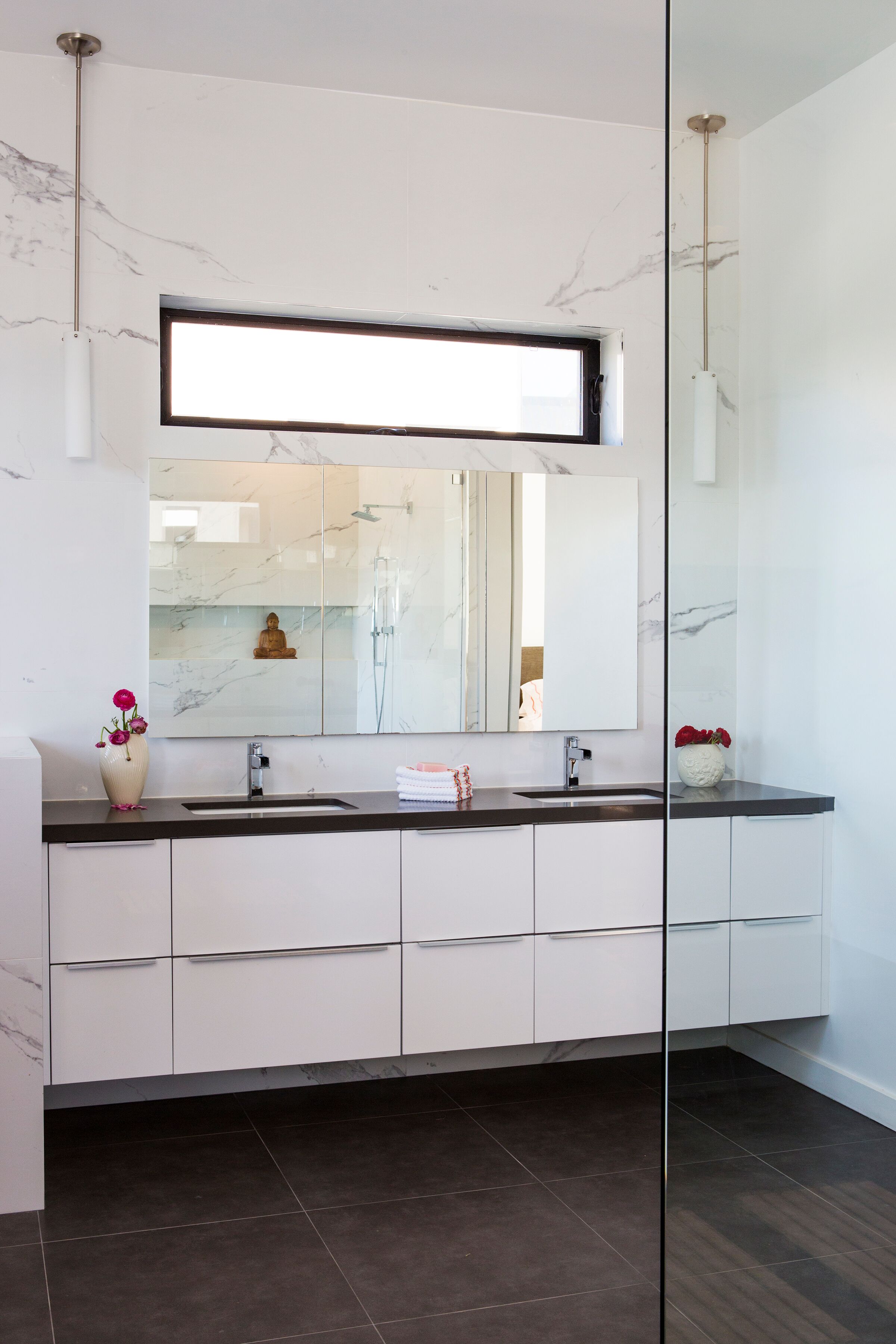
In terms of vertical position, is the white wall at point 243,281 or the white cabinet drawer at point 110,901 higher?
the white wall at point 243,281

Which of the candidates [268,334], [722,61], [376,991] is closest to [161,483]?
[268,334]

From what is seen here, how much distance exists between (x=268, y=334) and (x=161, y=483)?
602 mm

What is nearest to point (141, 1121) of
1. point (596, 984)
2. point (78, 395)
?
point (596, 984)

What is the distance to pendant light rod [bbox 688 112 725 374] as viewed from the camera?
1.25 meters

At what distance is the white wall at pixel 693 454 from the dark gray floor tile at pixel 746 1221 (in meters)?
0.43

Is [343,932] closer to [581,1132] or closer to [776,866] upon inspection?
[581,1132]

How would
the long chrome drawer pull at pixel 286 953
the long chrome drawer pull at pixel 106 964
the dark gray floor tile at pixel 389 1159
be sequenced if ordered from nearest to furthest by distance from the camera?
the dark gray floor tile at pixel 389 1159 → the long chrome drawer pull at pixel 106 964 → the long chrome drawer pull at pixel 286 953

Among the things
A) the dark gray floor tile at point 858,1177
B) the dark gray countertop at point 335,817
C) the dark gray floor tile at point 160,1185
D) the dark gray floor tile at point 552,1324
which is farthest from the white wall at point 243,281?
the dark gray floor tile at point 858,1177

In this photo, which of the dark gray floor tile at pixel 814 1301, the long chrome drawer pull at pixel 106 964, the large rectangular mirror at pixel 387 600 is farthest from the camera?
the large rectangular mirror at pixel 387 600

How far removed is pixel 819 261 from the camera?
1.22 meters

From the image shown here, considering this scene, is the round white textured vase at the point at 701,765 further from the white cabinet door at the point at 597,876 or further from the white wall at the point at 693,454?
the white cabinet door at the point at 597,876

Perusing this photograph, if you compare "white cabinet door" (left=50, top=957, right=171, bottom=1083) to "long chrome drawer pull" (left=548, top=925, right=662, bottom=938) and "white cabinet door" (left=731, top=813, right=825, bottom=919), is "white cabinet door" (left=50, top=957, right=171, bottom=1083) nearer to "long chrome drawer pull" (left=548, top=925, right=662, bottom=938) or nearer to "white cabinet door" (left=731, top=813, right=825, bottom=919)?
"long chrome drawer pull" (left=548, top=925, right=662, bottom=938)

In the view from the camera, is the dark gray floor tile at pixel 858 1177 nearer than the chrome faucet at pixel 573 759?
Yes

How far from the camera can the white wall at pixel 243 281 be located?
3.30 metres
